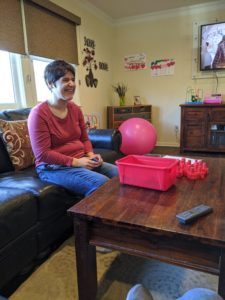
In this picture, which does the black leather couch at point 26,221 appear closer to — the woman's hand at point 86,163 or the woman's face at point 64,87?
the woman's hand at point 86,163

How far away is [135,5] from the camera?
3502mm

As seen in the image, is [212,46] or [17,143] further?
[212,46]

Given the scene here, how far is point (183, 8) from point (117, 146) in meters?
2.78

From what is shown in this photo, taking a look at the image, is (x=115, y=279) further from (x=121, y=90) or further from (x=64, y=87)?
(x=121, y=90)

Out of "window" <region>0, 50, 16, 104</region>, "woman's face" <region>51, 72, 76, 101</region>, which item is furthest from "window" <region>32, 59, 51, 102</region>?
"woman's face" <region>51, 72, 76, 101</region>

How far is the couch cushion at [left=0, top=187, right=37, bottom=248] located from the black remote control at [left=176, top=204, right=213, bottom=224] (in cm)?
74

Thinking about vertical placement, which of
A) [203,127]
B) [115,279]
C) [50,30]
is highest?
[50,30]

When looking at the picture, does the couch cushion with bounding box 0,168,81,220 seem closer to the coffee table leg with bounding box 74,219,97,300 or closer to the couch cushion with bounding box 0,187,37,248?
the couch cushion with bounding box 0,187,37,248

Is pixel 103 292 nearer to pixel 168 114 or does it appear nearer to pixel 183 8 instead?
pixel 168 114

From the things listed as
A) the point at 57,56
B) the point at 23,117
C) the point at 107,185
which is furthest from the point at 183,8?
the point at 107,185

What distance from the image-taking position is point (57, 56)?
2.86 m

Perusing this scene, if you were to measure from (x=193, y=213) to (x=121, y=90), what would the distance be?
12.0 ft

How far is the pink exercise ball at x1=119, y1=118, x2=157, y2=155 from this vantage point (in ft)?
9.78

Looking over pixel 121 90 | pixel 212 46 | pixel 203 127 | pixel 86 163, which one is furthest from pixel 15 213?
pixel 212 46
